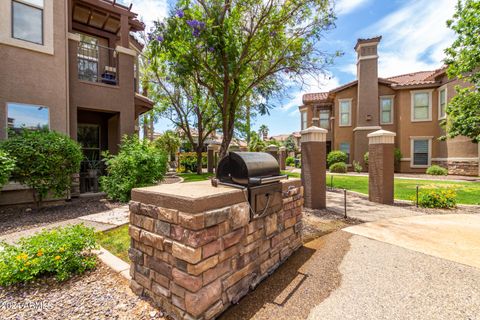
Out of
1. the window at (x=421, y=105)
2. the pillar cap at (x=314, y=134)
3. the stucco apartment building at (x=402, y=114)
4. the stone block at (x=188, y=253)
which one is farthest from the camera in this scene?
the window at (x=421, y=105)

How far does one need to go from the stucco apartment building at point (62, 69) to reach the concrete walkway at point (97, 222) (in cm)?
366

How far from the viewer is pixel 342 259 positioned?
3.55 meters

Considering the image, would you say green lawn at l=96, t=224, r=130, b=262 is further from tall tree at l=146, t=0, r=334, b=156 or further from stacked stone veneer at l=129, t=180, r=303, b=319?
tall tree at l=146, t=0, r=334, b=156

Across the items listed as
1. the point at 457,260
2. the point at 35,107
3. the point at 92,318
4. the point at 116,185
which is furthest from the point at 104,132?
the point at 457,260

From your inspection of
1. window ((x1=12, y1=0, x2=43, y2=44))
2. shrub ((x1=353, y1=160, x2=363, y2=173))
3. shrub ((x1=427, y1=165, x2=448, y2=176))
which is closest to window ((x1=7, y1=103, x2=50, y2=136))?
window ((x1=12, y1=0, x2=43, y2=44))

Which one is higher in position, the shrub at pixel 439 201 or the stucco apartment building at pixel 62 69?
the stucco apartment building at pixel 62 69

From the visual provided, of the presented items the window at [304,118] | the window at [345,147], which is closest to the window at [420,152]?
the window at [345,147]

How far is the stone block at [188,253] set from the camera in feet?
6.61

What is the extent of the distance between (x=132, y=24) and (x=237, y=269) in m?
11.5

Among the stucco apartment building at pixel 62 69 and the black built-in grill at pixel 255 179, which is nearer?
the black built-in grill at pixel 255 179

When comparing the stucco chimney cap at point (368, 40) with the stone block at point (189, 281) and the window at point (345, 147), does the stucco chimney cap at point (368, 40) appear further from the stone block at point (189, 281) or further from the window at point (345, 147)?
the stone block at point (189, 281)

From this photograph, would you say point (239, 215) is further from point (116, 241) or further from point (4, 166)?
point (4, 166)

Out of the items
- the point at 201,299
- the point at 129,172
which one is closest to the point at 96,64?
the point at 129,172

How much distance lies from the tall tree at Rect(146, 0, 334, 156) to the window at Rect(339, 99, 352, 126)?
1348 cm
